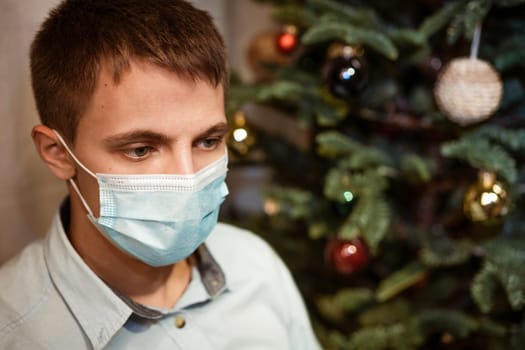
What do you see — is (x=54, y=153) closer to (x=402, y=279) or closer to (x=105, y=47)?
(x=105, y=47)

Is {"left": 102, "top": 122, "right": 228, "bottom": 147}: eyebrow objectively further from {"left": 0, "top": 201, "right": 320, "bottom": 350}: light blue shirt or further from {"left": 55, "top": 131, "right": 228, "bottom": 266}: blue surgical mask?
{"left": 0, "top": 201, "right": 320, "bottom": 350}: light blue shirt

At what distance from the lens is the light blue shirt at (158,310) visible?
897 mm

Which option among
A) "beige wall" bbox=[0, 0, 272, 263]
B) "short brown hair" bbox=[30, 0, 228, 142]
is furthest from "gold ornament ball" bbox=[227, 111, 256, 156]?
"short brown hair" bbox=[30, 0, 228, 142]

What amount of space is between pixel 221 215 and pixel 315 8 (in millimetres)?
818

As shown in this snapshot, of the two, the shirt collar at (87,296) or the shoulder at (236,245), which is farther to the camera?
the shoulder at (236,245)

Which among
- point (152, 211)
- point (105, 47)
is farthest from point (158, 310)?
point (105, 47)

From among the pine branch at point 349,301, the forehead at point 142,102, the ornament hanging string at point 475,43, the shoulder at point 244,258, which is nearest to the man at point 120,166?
the forehead at point 142,102

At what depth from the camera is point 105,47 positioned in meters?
0.86

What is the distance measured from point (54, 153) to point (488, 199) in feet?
2.98

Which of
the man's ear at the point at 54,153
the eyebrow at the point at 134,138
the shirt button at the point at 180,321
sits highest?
the eyebrow at the point at 134,138

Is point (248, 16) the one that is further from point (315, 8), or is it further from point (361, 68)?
Answer: point (361, 68)

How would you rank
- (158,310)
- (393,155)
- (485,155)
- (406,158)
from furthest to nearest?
(393,155), (406,158), (485,155), (158,310)

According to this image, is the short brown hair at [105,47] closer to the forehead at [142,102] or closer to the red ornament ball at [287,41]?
the forehead at [142,102]

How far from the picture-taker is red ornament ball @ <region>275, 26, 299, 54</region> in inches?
54.6
